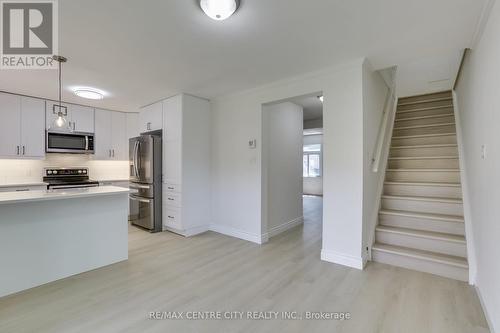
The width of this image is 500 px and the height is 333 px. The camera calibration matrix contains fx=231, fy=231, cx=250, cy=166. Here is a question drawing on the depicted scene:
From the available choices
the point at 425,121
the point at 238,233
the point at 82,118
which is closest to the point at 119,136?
the point at 82,118

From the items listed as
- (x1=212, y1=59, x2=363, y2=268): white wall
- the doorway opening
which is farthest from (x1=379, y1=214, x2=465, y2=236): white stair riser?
the doorway opening

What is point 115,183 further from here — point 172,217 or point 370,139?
point 370,139

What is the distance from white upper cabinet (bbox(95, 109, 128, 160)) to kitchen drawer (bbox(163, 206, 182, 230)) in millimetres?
2084

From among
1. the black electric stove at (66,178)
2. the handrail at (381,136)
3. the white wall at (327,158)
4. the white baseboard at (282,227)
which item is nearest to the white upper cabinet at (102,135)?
the black electric stove at (66,178)

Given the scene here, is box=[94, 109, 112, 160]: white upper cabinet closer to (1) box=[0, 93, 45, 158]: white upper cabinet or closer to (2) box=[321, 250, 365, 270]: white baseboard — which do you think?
(1) box=[0, 93, 45, 158]: white upper cabinet

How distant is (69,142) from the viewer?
4590 mm

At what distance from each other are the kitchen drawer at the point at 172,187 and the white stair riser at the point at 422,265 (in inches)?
119

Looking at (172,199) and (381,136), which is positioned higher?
(381,136)

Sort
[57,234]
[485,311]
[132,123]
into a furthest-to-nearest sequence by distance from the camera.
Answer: [132,123] < [57,234] < [485,311]

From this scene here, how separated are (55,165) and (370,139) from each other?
5789 millimetres

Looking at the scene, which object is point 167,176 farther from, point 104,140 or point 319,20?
point 319,20

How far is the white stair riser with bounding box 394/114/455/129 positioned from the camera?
161 inches

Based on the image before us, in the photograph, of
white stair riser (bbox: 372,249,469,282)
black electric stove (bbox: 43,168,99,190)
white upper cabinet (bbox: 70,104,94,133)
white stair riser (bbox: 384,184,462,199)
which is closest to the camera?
white stair riser (bbox: 372,249,469,282)

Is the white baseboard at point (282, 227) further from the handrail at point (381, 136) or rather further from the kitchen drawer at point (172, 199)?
the handrail at point (381, 136)
